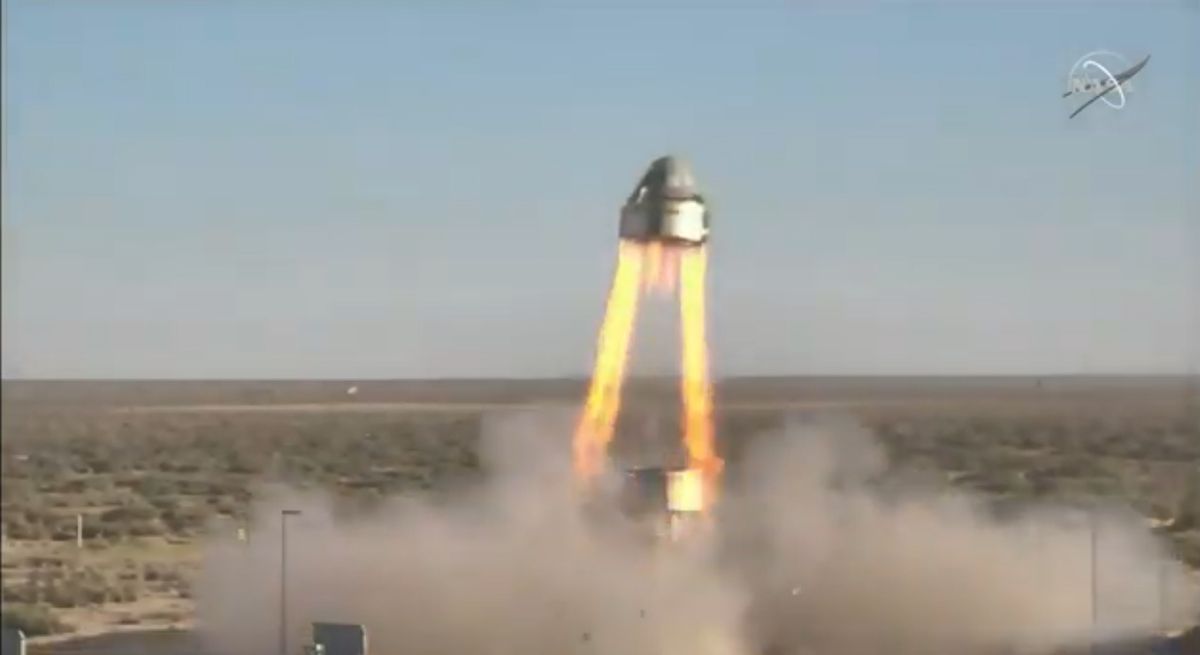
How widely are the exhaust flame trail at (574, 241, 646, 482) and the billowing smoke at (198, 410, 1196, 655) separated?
1.28ft

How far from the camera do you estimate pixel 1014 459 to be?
25156mm

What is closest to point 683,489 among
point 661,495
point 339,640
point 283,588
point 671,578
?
point 661,495

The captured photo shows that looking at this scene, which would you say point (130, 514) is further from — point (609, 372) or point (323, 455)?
point (609, 372)

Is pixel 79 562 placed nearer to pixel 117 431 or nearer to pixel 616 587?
pixel 616 587

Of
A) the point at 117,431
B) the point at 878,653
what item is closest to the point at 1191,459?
the point at 878,653

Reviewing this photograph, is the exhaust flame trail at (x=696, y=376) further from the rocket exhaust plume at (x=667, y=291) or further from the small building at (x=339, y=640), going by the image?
the small building at (x=339, y=640)

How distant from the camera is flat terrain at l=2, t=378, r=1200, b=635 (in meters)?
16.0

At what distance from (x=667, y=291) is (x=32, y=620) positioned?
5840mm

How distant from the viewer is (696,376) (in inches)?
484

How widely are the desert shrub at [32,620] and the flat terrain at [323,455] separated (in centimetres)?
3

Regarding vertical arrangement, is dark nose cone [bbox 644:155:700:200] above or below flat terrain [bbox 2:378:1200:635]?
above

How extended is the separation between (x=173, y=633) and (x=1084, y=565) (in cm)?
728

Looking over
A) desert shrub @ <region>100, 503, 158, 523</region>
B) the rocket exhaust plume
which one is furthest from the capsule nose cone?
desert shrub @ <region>100, 503, 158, 523</region>

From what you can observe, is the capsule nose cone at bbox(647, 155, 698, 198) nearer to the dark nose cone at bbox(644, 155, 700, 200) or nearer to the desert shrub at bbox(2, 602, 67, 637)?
the dark nose cone at bbox(644, 155, 700, 200)
